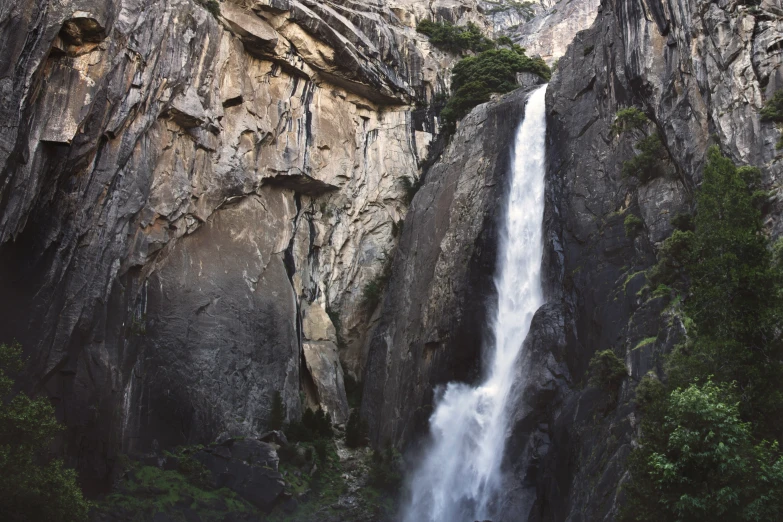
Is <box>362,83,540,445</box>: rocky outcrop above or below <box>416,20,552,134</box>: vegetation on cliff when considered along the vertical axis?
below

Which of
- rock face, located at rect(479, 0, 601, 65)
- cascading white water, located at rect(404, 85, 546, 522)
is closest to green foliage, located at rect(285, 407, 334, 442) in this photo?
cascading white water, located at rect(404, 85, 546, 522)

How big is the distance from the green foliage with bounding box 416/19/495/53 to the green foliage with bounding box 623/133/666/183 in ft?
77.1

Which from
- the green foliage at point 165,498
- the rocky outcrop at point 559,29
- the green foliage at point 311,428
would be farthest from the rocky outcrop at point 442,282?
the rocky outcrop at point 559,29

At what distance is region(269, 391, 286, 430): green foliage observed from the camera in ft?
103

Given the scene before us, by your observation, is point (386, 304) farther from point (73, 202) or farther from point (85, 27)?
point (85, 27)

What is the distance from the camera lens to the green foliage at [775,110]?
65.1ft

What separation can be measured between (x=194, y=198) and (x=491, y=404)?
16116 millimetres

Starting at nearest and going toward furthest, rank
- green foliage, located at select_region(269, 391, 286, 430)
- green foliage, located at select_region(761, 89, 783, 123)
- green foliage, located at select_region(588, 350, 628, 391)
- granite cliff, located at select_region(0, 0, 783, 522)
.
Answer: green foliage, located at select_region(761, 89, 783, 123), green foliage, located at select_region(588, 350, 628, 391), granite cliff, located at select_region(0, 0, 783, 522), green foliage, located at select_region(269, 391, 286, 430)

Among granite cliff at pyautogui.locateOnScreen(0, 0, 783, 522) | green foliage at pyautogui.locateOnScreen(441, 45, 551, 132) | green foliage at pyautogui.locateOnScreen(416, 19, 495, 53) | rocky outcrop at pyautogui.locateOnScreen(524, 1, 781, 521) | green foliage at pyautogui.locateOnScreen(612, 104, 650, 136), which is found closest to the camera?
rocky outcrop at pyautogui.locateOnScreen(524, 1, 781, 521)

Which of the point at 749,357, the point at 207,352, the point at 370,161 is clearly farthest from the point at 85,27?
→ the point at 749,357

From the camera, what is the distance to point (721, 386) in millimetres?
15758

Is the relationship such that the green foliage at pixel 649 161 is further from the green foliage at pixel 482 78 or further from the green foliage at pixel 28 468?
the green foliage at pixel 28 468

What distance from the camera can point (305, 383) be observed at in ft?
114

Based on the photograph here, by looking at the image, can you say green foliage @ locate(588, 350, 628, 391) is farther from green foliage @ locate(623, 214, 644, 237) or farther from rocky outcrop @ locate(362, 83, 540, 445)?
rocky outcrop @ locate(362, 83, 540, 445)
